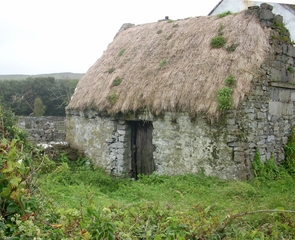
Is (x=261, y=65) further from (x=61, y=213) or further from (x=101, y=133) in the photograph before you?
(x=61, y=213)

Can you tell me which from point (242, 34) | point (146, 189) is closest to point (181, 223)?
Result: point (146, 189)

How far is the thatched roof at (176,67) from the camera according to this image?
30.0 ft

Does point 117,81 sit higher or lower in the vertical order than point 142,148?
higher

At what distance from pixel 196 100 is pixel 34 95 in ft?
77.2

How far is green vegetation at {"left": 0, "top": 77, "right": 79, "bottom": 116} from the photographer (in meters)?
29.4

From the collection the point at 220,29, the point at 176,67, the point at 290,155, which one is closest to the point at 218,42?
the point at 220,29

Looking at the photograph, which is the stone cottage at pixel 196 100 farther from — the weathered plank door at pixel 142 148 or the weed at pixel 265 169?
the weed at pixel 265 169

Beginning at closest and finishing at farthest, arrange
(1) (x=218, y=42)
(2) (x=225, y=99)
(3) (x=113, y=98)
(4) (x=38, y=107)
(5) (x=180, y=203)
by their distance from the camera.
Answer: (5) (x=180, y=203) → (2) (x=225, y=99) → (1) (x=218, y=42) → (3) (x=113, y=98) → (4) (x=38, y=107)

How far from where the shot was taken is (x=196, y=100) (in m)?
9.16

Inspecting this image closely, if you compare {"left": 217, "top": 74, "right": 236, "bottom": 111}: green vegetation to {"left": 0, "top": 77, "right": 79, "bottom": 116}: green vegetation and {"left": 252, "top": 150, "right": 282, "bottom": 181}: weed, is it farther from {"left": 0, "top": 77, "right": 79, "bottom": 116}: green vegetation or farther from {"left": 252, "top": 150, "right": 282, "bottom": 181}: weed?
{"left": 0, "top": 77, "right": 79, "bottom": 116}: green vegetation

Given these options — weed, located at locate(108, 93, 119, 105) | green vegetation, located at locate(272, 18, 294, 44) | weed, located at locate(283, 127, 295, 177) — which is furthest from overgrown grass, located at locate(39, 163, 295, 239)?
green vegetation, located at locate(272, 18, 294, 44)

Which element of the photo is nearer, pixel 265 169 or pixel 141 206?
pixel 141 206

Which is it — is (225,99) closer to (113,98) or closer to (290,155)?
(290,155)

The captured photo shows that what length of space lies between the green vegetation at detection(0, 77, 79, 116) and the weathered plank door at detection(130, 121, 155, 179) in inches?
738
